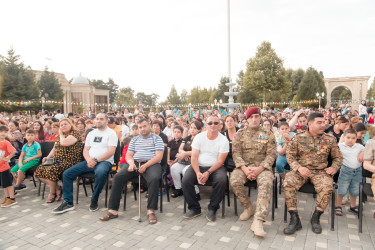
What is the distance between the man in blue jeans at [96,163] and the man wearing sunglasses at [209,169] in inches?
57.7

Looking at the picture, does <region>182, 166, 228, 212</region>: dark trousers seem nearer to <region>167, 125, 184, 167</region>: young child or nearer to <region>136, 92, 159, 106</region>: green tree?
<region>167, 125, 184, 167</region>: young child

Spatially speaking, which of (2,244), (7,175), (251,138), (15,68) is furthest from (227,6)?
(15,68)

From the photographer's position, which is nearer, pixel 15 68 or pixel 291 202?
pixel 291 202

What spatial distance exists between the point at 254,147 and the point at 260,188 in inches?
26.6

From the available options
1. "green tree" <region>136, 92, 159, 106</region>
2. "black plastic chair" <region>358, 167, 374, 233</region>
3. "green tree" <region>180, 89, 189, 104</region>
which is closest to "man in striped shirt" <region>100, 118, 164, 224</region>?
"black plastic chair" <region>358, 167, 374, 233</region>

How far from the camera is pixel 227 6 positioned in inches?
570

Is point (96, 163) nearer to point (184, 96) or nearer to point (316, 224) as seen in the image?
point (316, 224)

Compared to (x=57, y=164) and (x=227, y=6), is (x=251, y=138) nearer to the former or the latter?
(x=57, y=164)

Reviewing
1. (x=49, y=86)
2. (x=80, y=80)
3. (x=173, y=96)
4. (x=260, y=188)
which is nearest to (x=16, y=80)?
(x=49, y=86)

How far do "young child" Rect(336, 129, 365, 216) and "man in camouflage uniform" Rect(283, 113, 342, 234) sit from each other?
0.32 meters

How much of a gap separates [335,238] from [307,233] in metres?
0.31

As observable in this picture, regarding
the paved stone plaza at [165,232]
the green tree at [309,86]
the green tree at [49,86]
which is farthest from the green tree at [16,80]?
the green tree at [309,86]

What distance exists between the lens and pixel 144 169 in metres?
3.89

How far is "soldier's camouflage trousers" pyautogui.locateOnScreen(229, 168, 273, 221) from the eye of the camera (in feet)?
10.4
